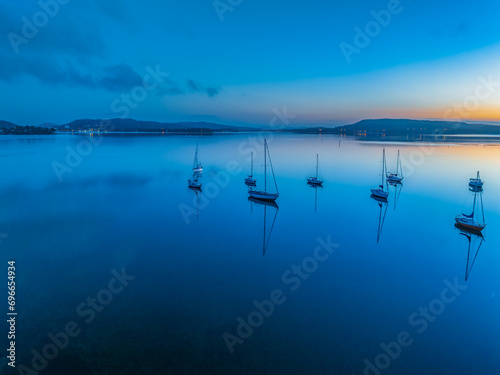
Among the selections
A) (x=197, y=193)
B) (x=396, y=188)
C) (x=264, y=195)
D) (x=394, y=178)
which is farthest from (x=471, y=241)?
(x=197, y=193)

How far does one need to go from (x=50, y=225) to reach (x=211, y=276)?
12900 mm

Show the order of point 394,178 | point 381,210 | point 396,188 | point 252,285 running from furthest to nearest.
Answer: point 394,178 < point 396,188 < point 381,210 < point 252,285

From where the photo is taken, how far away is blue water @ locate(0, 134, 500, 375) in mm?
8375

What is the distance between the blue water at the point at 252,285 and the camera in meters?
8.38

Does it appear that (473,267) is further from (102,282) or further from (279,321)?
(102,282)

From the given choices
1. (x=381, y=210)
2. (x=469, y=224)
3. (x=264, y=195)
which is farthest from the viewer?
(x=264, y=195)

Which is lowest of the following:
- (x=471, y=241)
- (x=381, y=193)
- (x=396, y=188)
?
(x=471, y=241)

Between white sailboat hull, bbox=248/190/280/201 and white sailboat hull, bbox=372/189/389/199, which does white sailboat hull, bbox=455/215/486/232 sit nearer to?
white sailboat hull, bbox=372/189/389/199

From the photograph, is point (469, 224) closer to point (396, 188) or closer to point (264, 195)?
point (396, 188)

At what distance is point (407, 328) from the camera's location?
9680 millimetres

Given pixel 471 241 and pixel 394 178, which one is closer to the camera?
pixel 471 241

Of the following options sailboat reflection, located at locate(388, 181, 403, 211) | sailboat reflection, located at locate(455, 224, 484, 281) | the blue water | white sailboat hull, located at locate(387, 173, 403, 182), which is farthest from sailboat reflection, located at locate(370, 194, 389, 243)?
white sailboat hull, located at locate(387, 173, 403, 182)

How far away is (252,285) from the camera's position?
1227cm

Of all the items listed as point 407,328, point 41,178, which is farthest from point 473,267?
point 41,178
